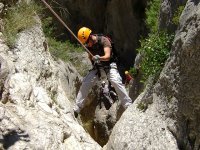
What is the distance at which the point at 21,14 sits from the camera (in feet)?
32.6

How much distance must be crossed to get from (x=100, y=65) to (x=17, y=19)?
2.12 m

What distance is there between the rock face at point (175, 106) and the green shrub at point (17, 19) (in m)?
3.05

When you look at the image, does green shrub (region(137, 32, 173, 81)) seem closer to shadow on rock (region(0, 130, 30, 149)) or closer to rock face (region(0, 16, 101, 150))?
rock face (region(0, 16, 101, 150))

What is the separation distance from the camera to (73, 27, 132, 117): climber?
31.8 feet

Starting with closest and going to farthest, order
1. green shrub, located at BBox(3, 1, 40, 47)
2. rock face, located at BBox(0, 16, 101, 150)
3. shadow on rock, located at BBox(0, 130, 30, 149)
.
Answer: shadow on rock, located at BBox(0, 130, 30, 149) → rock face, located at BBox(0, 16, 101, 150) → green shrub, located at BBox(3, 1, 40, 47)

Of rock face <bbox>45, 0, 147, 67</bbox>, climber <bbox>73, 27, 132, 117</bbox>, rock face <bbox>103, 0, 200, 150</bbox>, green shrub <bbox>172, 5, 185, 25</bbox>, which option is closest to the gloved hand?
climber <bbox>73, 27, 132, 117</bbox>

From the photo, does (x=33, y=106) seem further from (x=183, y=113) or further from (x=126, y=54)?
(x=126, y=54)

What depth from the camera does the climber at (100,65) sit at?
9.70 m

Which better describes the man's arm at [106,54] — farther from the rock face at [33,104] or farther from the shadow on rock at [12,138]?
the shadow on rock at [12,138]

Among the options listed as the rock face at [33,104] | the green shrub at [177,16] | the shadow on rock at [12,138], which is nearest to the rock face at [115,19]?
the rock face at [33,104]

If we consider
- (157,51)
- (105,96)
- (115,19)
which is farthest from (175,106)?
(115,19)

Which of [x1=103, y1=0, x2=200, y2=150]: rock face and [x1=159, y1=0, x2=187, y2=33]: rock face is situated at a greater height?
[x1=159, y1=0, x2=187, y2=33]: rock face

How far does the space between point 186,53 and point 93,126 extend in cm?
800

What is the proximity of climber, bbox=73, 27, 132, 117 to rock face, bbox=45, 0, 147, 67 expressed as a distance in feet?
37.7
